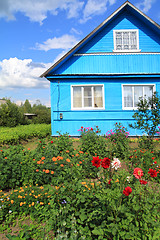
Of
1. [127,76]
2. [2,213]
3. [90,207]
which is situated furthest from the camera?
[127,76]

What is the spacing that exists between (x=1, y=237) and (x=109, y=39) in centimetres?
930

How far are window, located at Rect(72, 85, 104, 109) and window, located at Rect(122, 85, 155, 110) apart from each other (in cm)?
122

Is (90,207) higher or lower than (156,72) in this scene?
lower

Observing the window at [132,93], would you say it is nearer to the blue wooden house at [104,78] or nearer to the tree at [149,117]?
the blue wooden house at [104,78]

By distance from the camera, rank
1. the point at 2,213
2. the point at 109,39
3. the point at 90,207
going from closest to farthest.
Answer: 1. the point at 90,207
2. the point at 2,213
3. the point at 109,39

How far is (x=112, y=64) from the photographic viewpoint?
854cm

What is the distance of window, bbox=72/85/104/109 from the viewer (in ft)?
27.8

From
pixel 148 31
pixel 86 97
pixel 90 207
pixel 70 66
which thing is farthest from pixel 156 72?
pixel 90 207

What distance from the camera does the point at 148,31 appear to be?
8.85m

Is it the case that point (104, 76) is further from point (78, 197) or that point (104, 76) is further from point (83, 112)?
point (78, 197)

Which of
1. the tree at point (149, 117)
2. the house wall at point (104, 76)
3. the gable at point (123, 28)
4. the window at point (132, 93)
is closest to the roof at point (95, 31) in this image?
the house wall at point (104, 76)

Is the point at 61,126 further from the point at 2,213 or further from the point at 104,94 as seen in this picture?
the point at 2,213

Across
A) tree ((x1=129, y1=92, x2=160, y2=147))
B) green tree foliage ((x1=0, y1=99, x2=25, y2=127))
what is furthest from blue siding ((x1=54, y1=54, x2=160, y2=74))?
green tree foliage ((x1=0, y1=99, x2=25, y2=127))

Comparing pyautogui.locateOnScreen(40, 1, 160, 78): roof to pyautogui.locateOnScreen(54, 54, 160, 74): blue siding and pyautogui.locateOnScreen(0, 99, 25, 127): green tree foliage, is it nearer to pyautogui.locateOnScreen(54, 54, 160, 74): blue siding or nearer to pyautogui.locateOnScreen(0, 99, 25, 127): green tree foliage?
pyautogui.locateOnScreen(54, 54, 160, 74): blue siding
